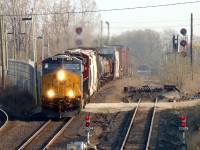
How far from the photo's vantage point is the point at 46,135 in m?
16.4

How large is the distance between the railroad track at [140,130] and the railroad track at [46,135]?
2.56m

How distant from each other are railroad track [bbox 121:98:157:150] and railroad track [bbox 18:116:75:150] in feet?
8.41

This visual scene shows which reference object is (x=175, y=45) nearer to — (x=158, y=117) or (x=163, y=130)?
(x=158, y=117)

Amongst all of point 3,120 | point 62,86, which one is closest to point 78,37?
point 62,86

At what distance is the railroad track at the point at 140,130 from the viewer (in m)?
14.5

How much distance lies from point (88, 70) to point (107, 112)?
2238 millimetres

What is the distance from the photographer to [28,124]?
61.3 feet

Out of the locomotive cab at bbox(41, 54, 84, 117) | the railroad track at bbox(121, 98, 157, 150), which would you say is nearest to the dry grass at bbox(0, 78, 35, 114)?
the locomotive cab at bbox(41, 54, 84, 117)

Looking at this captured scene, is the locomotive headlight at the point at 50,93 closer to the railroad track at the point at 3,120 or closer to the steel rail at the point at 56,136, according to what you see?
the steel rail at the point at 56,136

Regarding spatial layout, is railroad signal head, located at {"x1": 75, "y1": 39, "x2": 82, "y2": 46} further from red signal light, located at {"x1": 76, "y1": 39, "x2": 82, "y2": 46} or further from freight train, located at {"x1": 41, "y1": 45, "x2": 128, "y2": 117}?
freight train, located at {"x1": 41, "y1": 45, "x2": 128, "y2": 117}

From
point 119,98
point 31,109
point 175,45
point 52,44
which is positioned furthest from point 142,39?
point 31,109

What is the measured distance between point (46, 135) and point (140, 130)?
11.8ft

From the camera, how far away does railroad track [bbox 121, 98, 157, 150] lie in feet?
47.7

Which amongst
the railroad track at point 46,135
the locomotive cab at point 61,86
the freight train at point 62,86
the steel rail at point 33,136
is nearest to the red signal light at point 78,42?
the freight train at point 62,86
